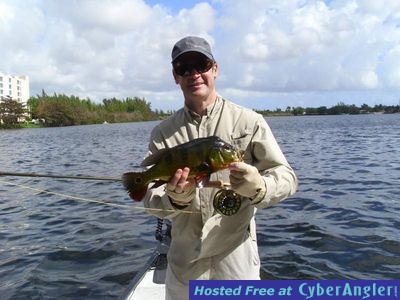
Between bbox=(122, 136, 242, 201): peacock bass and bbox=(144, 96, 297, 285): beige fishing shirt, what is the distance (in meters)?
0.26

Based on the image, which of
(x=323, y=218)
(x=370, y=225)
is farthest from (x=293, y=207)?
(x=370, y=225)

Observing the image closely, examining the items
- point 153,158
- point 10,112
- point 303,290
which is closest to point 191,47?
point 153,158

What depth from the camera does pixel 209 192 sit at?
4.04 meters

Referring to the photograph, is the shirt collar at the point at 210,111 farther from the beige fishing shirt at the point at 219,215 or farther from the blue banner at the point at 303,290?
the blue banner at the point at 303,290

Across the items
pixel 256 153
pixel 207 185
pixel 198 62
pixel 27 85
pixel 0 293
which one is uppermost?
pixel 27 85

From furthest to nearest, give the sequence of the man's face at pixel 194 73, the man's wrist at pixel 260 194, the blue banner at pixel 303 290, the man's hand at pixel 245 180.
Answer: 1. the man's face at pixel 194 73
2. the man's wrist at pixel 260 194
3. the man's hand at pixel 245 180
4. the blue banner at pixel 303 290

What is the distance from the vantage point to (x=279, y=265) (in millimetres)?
9414

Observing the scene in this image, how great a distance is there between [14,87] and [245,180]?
201 m

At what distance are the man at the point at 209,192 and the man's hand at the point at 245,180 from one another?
0.74 ft

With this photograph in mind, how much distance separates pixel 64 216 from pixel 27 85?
7956 inches

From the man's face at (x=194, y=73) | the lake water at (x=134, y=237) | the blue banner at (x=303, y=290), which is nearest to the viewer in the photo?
the blue banner at (x=303, y=290)

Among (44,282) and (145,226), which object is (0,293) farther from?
(145,226)

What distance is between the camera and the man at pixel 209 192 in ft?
12.8

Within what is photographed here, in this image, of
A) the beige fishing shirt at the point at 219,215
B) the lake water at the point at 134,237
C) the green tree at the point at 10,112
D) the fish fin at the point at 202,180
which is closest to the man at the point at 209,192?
the beige fishing shirt at the point at 219,215
